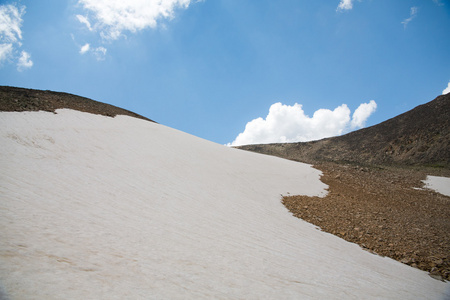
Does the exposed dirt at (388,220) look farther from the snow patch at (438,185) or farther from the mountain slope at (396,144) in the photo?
the mountain slope at (396,144)

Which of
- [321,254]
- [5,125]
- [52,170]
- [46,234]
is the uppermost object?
[5,125]

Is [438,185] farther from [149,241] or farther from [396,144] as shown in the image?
[396,144]

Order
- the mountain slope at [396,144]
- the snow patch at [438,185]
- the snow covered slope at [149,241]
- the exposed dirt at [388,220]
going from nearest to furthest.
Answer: the snow covered slope at [149,241], the exposed dirt at [388,220], the snow patch at [438,185], the mountain slope at [396,144]

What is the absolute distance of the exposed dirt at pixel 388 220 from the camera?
190 inches

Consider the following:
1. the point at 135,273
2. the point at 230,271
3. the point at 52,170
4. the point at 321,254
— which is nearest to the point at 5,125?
the point at 52,170

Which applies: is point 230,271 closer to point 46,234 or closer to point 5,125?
point 46,234

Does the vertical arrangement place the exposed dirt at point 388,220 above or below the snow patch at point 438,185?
below

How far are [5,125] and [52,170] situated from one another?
4.66 metres

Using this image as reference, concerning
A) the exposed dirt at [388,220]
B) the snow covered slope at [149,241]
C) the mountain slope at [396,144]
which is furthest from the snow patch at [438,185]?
the snow covered slope at [149,241]

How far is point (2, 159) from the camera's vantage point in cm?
570

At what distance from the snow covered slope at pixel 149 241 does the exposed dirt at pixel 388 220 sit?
60 cm

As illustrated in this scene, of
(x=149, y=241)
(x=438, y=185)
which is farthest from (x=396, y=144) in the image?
(x=149, y=241)

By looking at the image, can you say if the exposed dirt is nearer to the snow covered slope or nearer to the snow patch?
the snow covered slope

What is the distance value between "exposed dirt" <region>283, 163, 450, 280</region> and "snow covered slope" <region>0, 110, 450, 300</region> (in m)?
0.60
